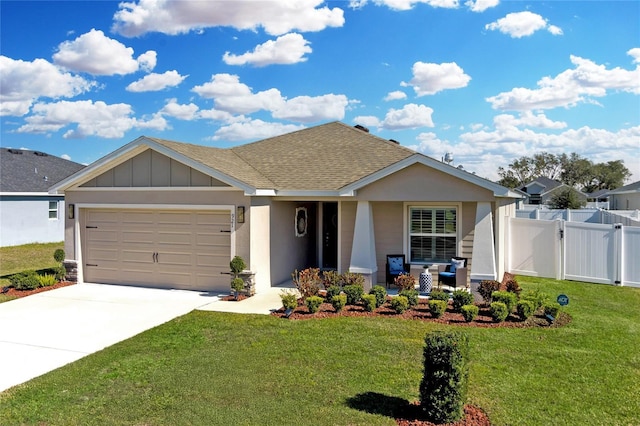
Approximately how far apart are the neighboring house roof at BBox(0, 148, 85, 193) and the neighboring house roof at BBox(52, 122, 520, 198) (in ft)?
42.3

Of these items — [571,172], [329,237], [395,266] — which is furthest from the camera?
[571,172]

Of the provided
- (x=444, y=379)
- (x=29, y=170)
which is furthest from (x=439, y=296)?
(x=29, y=170)

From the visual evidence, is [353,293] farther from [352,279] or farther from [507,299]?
[507,299]

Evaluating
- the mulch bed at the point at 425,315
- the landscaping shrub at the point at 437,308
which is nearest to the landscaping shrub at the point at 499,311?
the mulch bed at the point at 425,315

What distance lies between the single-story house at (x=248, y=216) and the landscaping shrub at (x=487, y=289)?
791 mm

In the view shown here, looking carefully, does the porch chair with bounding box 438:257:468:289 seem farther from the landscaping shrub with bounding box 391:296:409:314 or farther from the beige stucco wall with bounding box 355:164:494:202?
the landscaping shrub with bounding box 391:296:409:314

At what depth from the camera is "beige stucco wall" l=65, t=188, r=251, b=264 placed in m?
11.9

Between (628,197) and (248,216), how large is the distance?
43.9 metres

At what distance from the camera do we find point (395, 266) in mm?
12359

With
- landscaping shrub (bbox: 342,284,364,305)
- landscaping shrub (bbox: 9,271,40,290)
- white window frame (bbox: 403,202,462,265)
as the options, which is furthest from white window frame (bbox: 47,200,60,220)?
landscaping shrub (bbox: 342,284,364,305)

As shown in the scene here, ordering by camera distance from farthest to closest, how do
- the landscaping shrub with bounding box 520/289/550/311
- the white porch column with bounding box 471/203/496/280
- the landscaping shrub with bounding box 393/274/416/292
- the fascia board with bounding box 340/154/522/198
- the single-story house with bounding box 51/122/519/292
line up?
1. the single-story house with bounding box 51/122/519/292
2. the white porch column with bounding box 471/203/496/280
3. the fascia board with bounding box 340/154/522/198
4. the landscaping shrub with bounding box 393/274/416/292
5. the landscaping shrub with bounding box 520/289/550/311

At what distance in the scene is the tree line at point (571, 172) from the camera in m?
78.6

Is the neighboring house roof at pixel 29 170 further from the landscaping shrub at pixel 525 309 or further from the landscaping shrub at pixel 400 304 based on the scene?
the landscaping shrub at pixel 525 309

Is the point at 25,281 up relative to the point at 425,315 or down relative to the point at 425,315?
up
